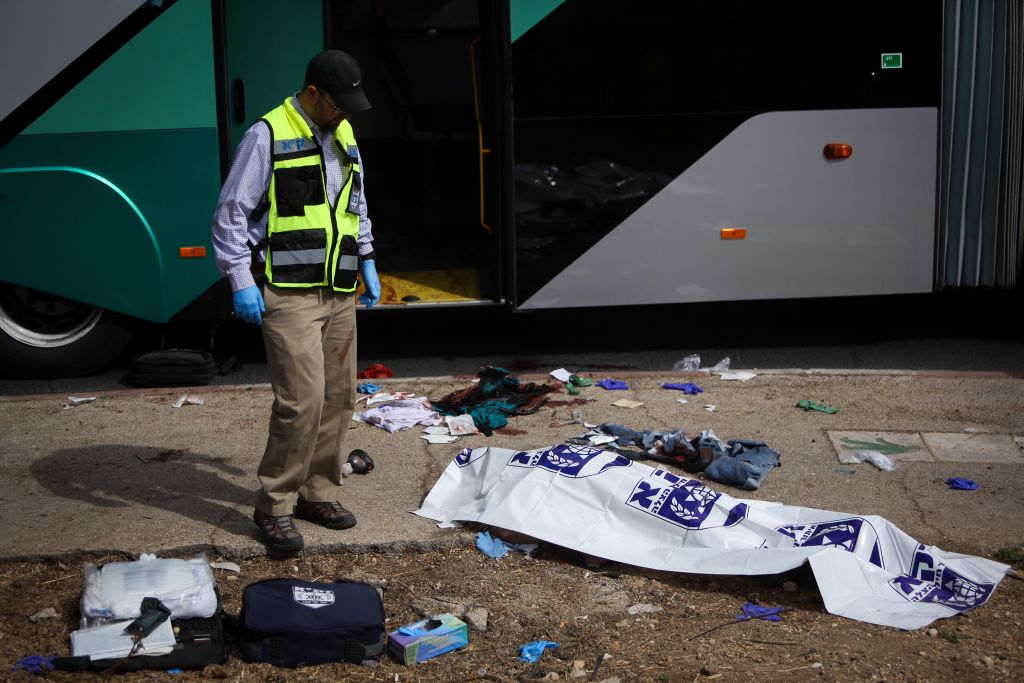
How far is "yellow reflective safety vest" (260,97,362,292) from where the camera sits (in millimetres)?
4605

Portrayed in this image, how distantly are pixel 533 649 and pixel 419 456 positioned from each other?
2063 millimetres

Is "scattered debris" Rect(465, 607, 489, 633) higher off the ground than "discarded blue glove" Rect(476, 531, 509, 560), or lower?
lower

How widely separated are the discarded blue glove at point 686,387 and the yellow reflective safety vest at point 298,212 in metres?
3.04

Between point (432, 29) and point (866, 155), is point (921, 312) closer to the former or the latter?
point (866, 155)

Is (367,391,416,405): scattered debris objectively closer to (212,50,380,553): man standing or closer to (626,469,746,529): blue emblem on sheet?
(212,50,380,553): man standing

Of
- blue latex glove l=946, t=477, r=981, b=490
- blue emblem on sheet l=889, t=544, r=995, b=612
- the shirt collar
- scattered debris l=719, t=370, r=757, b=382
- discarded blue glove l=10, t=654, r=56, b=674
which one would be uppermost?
the shirt collar

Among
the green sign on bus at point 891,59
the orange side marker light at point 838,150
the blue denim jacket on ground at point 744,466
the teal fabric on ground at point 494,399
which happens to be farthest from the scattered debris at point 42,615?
the green sign on bus at point 891,59

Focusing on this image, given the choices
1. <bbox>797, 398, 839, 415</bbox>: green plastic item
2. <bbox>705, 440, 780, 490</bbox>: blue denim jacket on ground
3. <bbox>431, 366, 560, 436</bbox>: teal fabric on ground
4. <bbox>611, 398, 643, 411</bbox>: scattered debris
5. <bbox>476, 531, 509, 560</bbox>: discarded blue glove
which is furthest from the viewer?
<bbox>611, 398, 643, 411</bbox>: scattered debris

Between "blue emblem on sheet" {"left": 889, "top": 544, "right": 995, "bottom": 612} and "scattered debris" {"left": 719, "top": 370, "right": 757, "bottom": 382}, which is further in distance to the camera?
"scattered debris" {"left": 719, "top": 370, "right": 757, "bottom": 382}

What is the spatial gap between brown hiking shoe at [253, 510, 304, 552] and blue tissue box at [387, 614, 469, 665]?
766 mm

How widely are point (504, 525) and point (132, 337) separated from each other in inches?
163

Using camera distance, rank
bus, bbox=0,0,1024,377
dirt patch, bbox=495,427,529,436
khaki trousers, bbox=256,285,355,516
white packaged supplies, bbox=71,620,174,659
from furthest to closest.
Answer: bus, bbox=0,0,1024,377 < dirt patch, bbox=495,427,529,436 < khaki trousers, bbox=256,285,355,516 < white packaged supplies, bbox=71,620,174,659

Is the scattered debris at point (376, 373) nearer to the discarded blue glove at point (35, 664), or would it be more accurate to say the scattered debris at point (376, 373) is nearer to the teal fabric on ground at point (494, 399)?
the teal fabric on ground at point (494, 399)

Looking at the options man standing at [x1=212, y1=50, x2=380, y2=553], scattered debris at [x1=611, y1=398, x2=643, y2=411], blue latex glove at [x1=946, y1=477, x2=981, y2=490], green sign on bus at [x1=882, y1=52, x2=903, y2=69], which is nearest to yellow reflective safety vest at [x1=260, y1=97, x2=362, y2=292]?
man standing at [x1=212, y1=50, x2=380, y2=553]
